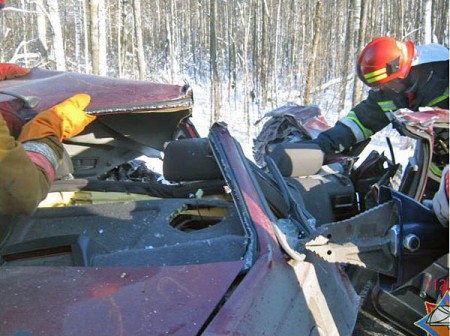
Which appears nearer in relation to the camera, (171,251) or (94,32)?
(171,251)

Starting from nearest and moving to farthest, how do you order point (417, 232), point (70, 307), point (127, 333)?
point (127, 333), point (70, 307), point (417, 232)

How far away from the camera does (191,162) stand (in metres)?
2.60

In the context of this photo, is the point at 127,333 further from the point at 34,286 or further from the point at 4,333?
the point at 34,286

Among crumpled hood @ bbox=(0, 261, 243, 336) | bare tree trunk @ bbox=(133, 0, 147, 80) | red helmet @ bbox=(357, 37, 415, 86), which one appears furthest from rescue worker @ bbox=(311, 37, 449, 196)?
bare tree trunk @ bbox=(133, 0, 147, 80)

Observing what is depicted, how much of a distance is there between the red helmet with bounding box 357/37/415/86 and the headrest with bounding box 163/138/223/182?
173 centimetres

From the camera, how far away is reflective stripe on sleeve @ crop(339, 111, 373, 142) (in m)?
3.99

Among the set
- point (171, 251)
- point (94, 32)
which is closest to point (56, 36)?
point (94, 32)

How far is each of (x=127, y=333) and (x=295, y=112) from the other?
139 inches

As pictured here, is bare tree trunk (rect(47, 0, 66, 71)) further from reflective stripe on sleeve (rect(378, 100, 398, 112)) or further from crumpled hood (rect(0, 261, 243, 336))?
crumpled hood (rect(0, 261, 243, 336))

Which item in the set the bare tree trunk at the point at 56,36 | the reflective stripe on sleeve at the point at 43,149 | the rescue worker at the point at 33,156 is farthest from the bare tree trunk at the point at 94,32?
the reflective stripe on sleeve at the point at 43,149

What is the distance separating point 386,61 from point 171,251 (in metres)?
2.56

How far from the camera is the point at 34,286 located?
1502 mm

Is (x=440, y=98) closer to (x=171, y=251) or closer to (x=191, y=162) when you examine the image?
(x=191, y=162)

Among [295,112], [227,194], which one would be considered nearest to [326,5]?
[295,112]
